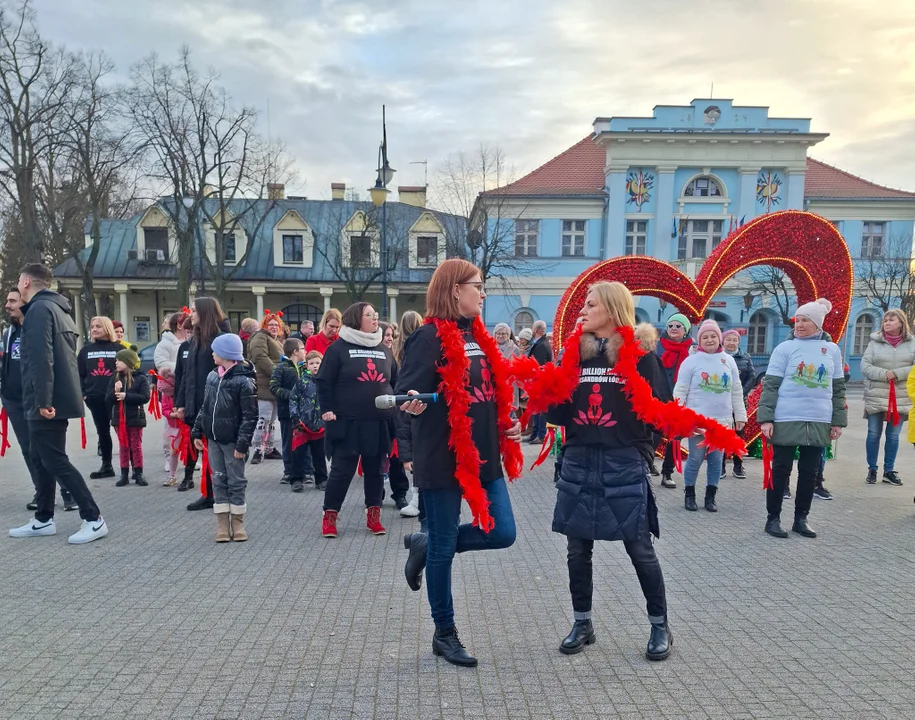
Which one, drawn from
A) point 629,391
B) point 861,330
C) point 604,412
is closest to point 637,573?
point 604,412

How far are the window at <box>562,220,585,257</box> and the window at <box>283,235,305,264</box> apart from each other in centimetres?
1390

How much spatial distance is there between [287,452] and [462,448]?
17.7 ft

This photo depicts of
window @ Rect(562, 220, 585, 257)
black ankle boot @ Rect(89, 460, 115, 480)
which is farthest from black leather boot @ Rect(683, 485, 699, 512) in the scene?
window @ Rect(562, 220, 585, 257)

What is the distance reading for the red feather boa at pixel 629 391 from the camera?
3281 millimetres

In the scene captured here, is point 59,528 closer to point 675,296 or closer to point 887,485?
point 675,296

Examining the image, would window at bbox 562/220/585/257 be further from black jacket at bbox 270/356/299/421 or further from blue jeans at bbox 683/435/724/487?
blue jeans at bbox 683/435/724/487

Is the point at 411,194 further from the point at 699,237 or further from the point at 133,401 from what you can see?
the point at 133,401

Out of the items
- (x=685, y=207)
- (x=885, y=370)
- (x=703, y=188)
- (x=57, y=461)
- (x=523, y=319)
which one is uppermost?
(x=703, y=188)

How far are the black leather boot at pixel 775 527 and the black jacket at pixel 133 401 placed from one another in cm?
707

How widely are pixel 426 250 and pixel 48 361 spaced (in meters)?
27.8

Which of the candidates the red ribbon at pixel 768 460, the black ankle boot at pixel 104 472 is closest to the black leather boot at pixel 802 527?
the red ribbon at pixel 768 460

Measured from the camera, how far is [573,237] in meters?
30.9

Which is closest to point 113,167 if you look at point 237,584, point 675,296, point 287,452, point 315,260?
point 315,260

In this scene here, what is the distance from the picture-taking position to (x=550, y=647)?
353 centimetres
